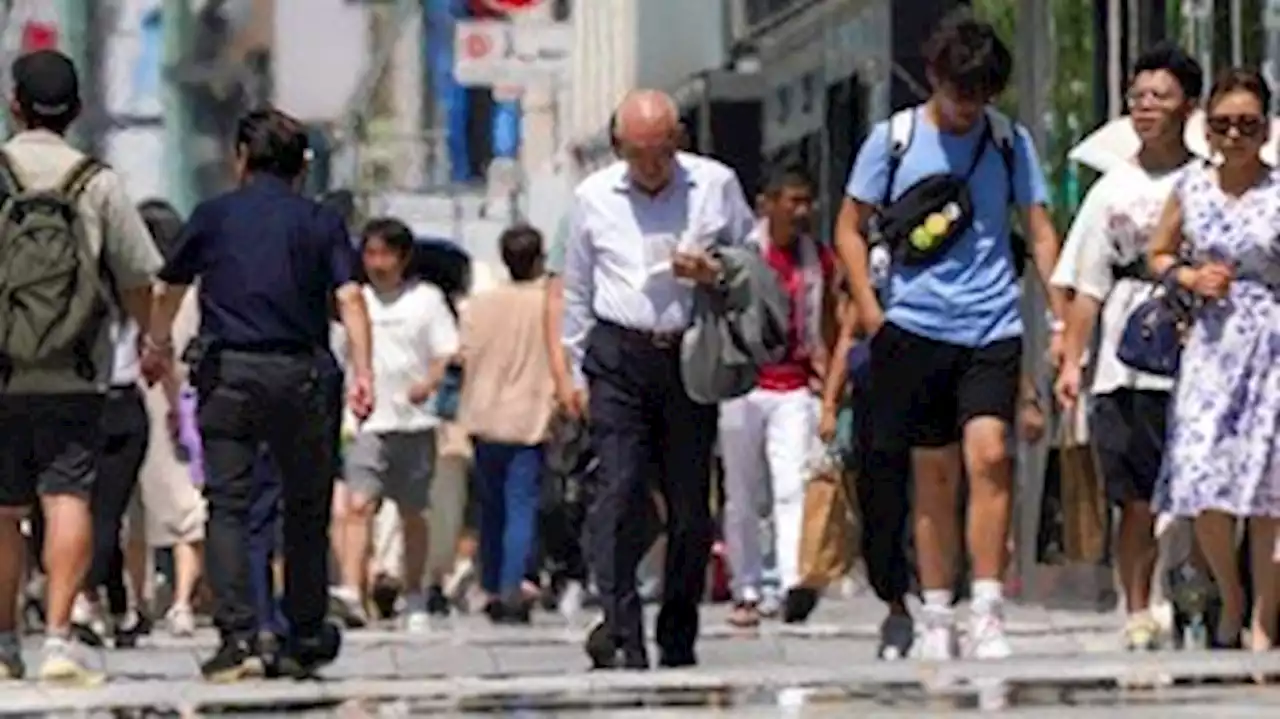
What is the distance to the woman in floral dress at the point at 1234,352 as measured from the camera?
1329 cm

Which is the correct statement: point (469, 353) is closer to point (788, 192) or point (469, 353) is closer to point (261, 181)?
point (788, 192)

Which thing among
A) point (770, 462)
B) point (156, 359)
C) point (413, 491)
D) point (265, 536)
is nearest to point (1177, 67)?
point (265, 536)

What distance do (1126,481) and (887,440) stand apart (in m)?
1.27

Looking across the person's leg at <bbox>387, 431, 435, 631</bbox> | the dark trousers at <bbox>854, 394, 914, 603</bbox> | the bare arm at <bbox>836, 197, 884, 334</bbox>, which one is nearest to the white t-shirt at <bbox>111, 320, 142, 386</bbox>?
the person's leg at <bbox>387, 431, 435, 631</bbox>

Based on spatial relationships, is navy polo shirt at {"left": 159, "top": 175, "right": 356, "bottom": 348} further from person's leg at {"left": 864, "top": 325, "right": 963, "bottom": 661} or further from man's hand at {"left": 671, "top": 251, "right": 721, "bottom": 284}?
person's leg at {"left": 864, "top": 325, "right": 963, "bottom": 661}

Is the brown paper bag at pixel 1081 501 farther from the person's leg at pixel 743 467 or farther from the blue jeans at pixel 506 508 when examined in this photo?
the blue jeans at pixel 506 508

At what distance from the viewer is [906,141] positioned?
13375 millimetres

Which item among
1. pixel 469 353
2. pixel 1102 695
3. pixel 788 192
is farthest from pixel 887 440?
pixel 469 353

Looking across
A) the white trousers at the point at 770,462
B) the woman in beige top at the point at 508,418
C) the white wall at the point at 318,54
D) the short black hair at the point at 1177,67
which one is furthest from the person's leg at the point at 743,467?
the white wall at the point at 318,54

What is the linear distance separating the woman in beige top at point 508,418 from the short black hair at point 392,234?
65 centimetres

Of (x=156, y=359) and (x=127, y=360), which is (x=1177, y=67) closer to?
(x=156, y=359)

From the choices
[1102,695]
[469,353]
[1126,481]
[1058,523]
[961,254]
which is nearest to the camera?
[1102,695]

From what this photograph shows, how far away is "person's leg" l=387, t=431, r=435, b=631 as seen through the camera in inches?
746

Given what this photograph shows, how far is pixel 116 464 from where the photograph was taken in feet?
55.1
